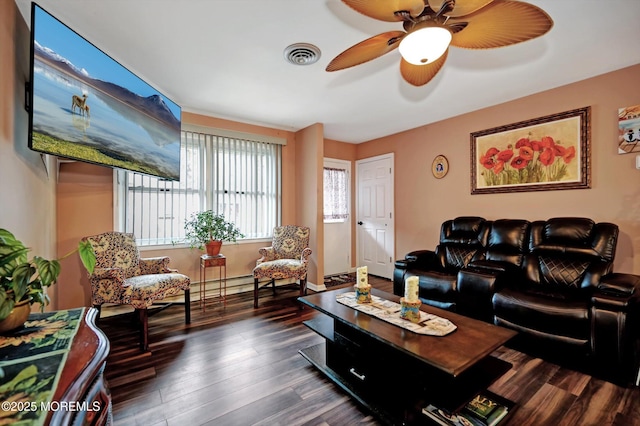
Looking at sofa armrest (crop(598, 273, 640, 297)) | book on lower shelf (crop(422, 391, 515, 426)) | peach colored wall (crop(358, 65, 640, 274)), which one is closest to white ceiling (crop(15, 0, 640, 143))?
peach colored wall (crop(358, 65, 640, 274))

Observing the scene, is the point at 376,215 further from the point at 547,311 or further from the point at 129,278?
the point at 129,278

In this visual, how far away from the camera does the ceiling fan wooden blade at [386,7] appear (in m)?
1.38

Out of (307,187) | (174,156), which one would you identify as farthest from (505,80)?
(174,156)

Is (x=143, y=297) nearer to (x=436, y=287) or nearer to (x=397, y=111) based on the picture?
(x=436, y=287)

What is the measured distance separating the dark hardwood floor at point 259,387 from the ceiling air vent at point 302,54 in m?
2.48

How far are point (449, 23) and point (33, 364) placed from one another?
2.20m

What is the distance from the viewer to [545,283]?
2.64 m

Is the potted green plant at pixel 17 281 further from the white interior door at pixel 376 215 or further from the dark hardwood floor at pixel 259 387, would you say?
the white interior door at pixel 376 215

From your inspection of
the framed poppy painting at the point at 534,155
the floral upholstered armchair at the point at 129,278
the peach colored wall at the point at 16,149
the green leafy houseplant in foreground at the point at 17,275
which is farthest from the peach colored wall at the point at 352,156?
the green leafy houseplant in foreground at the point at 17,275

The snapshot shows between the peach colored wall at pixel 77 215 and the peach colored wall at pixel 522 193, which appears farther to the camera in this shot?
the peach colored wall at pixel 77 215

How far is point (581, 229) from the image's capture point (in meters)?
2.55

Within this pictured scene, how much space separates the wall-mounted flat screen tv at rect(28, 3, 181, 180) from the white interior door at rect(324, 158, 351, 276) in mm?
2974

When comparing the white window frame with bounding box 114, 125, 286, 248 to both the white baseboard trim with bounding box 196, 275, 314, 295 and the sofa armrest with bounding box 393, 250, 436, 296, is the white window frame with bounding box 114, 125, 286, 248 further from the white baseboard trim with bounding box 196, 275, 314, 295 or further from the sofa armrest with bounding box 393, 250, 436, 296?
the sofa armrest with bounding box 393, 250, 436, 296

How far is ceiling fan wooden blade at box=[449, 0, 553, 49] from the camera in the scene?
1.35 m
